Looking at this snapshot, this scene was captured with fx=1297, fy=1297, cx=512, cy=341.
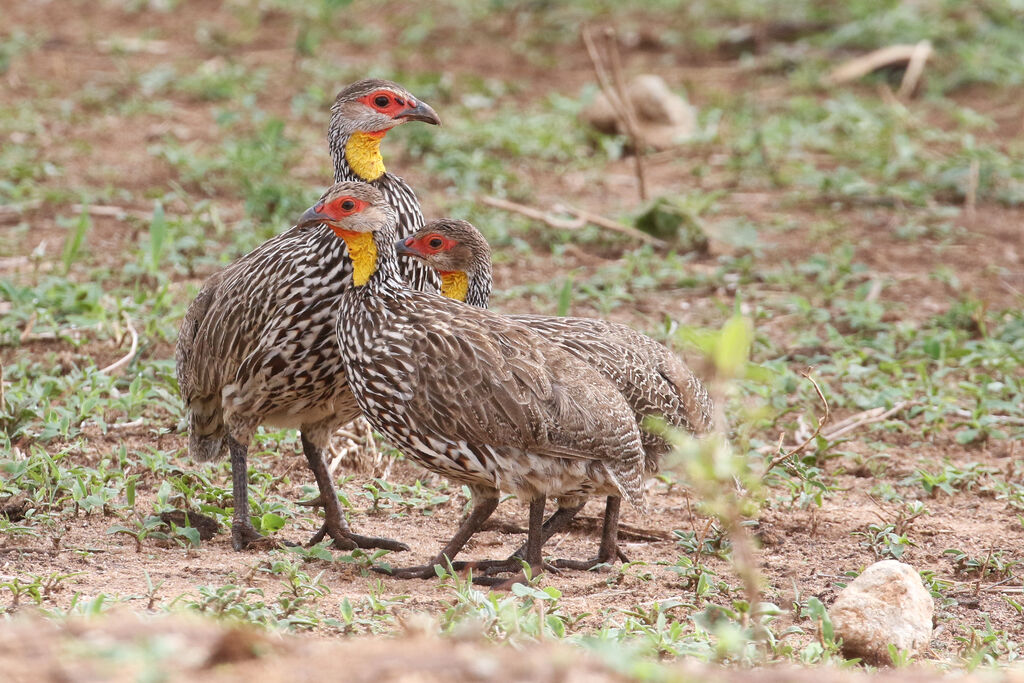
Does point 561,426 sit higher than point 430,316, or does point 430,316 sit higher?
point 430,316

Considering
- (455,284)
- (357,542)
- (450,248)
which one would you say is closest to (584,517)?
(357,542)

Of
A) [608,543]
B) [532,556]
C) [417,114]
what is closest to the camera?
[532,556]

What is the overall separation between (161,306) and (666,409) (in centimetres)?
320

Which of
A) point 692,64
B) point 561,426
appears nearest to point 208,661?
point 561,426

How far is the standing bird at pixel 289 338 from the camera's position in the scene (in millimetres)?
5055

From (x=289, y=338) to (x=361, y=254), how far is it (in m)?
0.43

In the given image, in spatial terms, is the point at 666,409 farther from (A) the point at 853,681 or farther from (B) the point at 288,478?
(A) the point at 853,681

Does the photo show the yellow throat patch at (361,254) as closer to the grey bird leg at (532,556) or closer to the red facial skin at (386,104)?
the red facial skin at (386,104)

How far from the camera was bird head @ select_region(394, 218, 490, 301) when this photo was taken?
5.39m

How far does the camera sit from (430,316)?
4.88m

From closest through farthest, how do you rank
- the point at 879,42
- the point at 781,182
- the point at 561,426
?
the point at 561,426 → the point at 781,182 → the point at 879,42

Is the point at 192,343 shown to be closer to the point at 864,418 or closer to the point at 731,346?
the point at 731,346

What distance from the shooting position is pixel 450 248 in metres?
5.45

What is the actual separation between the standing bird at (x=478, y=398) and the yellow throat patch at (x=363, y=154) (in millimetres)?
550
